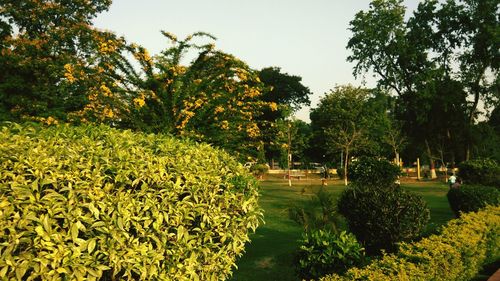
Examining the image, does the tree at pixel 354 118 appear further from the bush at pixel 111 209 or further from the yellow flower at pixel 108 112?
the bush at pixel 111 209

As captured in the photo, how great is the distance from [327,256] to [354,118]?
3671 centimetres

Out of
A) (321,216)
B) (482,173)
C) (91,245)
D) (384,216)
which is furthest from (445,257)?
(482,173)

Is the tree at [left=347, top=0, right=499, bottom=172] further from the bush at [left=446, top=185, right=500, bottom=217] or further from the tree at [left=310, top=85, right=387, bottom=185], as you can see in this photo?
the bush at [left=446, top=185, right=500, bottom=217]

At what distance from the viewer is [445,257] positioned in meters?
6.50

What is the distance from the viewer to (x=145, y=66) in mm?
9883

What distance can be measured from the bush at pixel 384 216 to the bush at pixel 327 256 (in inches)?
48.6

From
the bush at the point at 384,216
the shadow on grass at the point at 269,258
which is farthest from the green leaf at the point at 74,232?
the bush at the point at 384,216

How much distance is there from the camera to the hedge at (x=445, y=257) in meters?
5.50

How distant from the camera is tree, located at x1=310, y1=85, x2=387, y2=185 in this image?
135ft

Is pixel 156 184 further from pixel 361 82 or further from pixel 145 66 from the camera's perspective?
pixel 361 82

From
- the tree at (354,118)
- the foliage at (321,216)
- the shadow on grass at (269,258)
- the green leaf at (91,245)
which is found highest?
the tree at (354,118)

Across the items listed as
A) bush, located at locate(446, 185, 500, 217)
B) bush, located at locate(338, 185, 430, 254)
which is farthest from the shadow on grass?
bush, located at locate(446, 185, 500, 217)

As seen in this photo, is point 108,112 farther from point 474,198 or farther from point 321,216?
point 474,198

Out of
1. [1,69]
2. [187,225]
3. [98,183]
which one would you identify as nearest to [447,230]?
[187,225]
